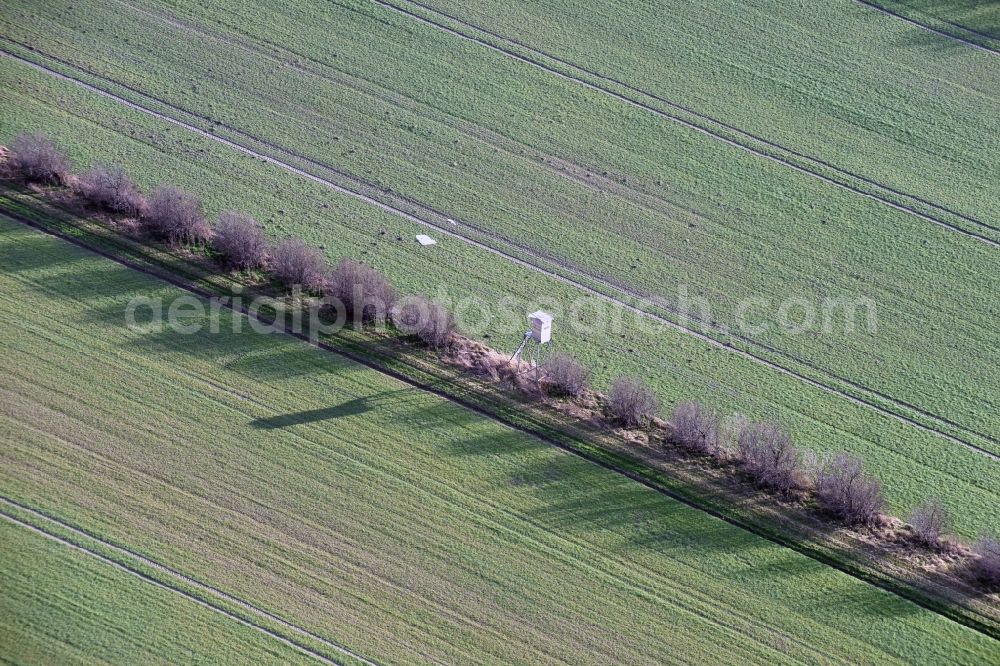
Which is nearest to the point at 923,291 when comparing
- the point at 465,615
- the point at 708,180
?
the point at 708,180

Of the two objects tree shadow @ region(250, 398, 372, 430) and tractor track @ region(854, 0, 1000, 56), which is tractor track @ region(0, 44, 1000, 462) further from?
tractor track @ region(854, 0, 1000, 56)

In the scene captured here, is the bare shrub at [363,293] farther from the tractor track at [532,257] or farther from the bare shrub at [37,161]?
the bare shrub at [37,161]

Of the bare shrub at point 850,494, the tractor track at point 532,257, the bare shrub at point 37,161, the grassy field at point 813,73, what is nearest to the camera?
the bare shrub at point 850,494

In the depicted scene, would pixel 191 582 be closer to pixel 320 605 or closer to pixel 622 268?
pixel 320 605

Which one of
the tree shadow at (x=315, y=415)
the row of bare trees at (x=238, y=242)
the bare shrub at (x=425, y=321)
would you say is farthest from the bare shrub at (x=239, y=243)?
the tree shadow at (x=315, y=415)

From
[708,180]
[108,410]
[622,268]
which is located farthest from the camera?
[708,180]
